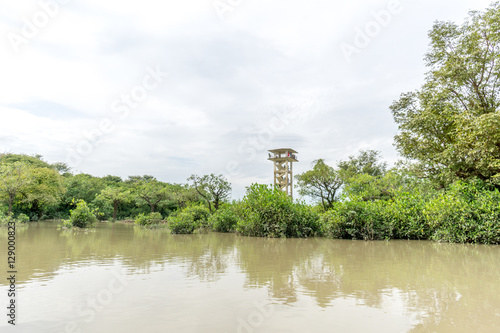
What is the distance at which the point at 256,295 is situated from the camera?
152 inches

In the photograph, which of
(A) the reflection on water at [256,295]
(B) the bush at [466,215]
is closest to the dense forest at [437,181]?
(B) the bush at [466,215]

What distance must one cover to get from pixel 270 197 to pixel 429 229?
6273mm

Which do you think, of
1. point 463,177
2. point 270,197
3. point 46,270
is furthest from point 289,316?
point 463,177

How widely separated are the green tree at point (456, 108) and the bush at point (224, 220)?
8.73 meters

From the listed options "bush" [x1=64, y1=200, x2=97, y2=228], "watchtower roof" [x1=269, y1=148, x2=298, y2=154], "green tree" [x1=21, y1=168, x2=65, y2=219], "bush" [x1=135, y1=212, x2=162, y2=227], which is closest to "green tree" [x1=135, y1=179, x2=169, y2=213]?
"bush" [x1=135, y1=212, x2=162, y2=227]

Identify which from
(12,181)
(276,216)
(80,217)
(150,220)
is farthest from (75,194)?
(276,216)

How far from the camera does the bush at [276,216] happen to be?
1254 cm

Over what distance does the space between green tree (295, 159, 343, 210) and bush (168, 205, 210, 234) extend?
33.7 ft

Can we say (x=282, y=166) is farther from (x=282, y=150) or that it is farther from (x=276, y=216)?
(x=276, y=216)

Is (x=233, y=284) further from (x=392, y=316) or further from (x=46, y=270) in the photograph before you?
(x=46, y=270)

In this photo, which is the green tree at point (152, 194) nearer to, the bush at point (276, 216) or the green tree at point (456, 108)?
the bush at point (276, 216)

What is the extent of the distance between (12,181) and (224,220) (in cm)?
1591

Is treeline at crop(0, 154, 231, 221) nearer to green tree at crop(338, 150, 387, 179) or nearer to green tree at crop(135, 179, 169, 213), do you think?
green tree at crop(135, 179, 169, 213)

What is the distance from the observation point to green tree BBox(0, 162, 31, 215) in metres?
20.3
